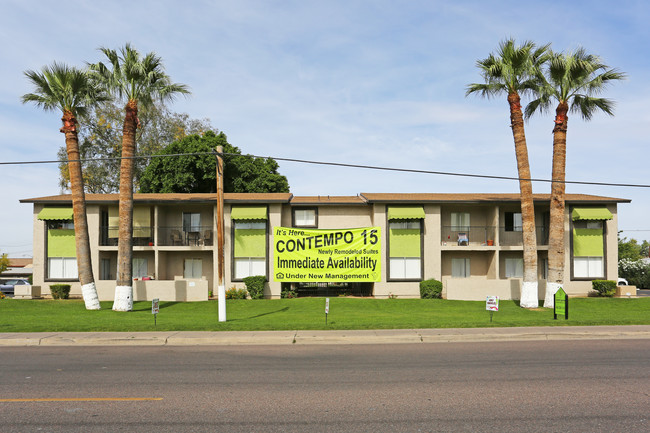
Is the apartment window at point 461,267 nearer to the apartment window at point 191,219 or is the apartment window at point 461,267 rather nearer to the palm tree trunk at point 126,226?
the apartment window at point 191,219

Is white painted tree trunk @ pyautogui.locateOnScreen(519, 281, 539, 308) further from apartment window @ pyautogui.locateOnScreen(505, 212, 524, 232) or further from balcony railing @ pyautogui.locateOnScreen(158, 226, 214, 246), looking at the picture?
balcony railing @ pyautogui.locateOnScreen(158, 226, 214, 246)

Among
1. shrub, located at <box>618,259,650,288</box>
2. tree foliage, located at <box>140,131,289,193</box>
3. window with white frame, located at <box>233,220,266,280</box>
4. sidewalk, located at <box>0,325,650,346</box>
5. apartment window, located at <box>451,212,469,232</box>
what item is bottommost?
shrub, located at <box>618,259,650,288</box>

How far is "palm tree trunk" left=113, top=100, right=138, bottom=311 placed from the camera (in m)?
25.2

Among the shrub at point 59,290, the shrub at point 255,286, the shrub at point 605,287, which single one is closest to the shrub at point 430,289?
the shrub at point 255,286

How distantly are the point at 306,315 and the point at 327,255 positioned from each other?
8144 mm

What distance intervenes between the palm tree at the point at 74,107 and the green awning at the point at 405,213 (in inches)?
645

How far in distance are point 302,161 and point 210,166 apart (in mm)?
23309

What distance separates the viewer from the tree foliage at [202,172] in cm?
4372

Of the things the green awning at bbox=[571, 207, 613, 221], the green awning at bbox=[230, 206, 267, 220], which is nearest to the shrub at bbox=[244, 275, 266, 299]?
the green awning at bbox=[230, 206, 267, 220]

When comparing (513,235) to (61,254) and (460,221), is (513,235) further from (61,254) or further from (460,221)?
(61,254)

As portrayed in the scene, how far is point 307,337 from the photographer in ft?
48.9

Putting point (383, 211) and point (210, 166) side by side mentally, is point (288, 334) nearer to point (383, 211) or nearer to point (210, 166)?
point (383, 211)

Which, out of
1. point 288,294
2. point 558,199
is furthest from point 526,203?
point 288,294

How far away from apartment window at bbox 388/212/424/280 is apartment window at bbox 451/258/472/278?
9.92 feet
